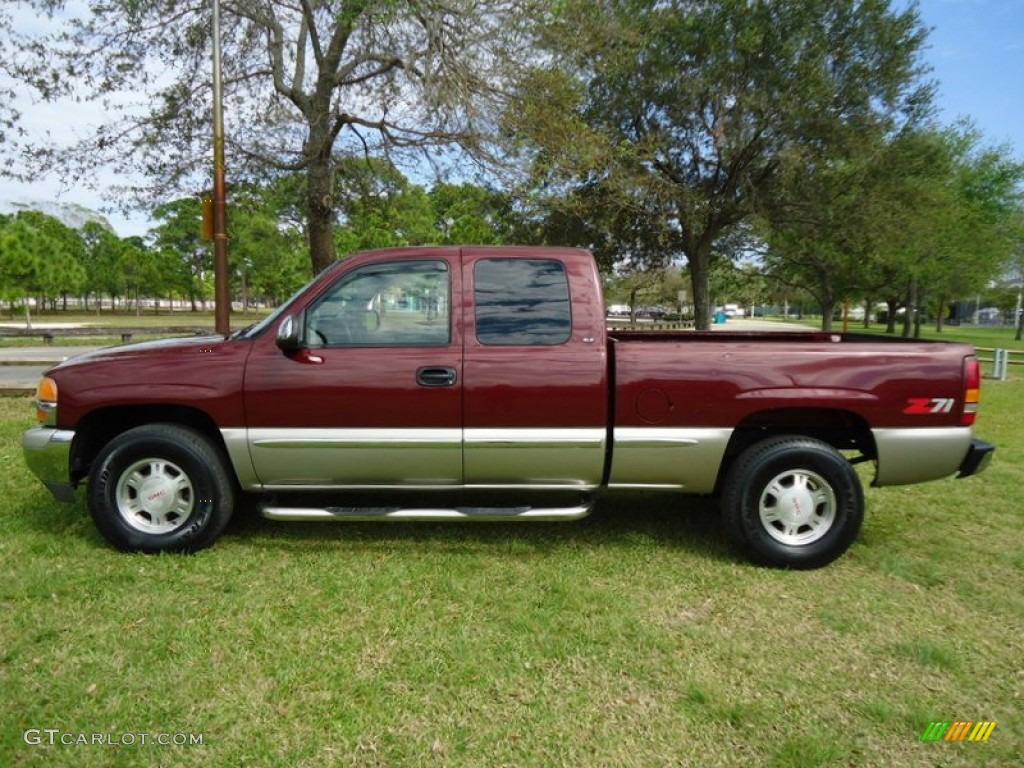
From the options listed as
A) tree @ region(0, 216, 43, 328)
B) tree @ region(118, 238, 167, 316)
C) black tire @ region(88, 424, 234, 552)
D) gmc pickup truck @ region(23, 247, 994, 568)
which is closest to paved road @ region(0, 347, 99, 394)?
black tire @ region(88, 424, 234, 552)

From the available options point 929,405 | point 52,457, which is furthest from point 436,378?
point 929,405

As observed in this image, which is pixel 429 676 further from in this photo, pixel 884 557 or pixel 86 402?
pixel 884 557

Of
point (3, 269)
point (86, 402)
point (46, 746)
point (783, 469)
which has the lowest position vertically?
point (46, 746)

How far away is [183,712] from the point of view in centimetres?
250

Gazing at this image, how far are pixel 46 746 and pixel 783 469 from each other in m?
3.74

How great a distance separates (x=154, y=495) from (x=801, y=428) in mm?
4089

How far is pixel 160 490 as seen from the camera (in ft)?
12.7

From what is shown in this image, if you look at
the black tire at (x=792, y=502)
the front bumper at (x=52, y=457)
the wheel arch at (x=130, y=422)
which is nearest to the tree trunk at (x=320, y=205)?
the wheel arch at (x=130, y=422)

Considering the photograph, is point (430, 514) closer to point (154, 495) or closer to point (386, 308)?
point (386, 308)

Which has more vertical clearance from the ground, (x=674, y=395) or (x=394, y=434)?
(x=674, y=395)

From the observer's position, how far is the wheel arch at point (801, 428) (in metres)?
3.89

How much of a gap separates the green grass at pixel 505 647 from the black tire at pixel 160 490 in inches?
5.6

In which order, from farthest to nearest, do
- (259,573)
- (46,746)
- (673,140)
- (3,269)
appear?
(3,269) → (673,140) → (259,573) → (46,746)

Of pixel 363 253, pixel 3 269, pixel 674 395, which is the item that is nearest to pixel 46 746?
pixel 363 253
